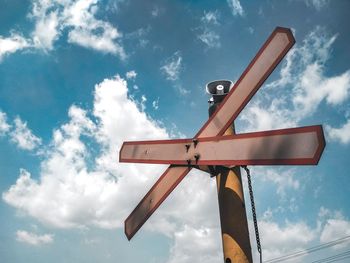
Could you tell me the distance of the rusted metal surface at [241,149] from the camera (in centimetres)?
185

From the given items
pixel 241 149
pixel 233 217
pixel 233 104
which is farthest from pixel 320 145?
pixel 233 217

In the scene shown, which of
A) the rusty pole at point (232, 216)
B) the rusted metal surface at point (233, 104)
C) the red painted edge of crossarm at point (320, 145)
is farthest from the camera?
the rusty pole at point (232, 216)

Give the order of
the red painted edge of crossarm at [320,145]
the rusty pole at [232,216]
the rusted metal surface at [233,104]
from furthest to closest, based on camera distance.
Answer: the rusty pole at [232,216] → the rusted metal surface at [233,104] → the red painted edge of crossarm at [320,145]

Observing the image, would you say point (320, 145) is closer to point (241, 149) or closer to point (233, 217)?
point (241, 149)

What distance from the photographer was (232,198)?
2553 mm

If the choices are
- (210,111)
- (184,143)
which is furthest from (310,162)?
(210,111)

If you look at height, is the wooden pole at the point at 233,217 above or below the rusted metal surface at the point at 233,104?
below

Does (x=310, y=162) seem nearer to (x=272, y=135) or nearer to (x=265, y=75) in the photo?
(x=272, y=135)

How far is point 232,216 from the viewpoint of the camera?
2.49 meters

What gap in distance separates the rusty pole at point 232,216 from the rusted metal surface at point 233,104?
0.35m

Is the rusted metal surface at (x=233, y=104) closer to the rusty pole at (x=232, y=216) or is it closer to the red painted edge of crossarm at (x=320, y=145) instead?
the rusty pole at (x=232, y=216)

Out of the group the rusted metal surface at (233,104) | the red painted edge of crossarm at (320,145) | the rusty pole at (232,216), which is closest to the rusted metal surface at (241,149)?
the red painted edge of crossarm at (320,145)

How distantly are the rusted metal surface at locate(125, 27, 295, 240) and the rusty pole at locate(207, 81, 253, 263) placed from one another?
1.14 feet

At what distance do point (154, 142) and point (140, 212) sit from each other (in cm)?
64
